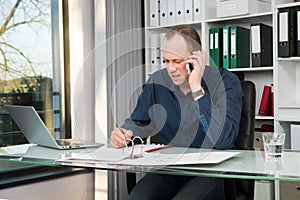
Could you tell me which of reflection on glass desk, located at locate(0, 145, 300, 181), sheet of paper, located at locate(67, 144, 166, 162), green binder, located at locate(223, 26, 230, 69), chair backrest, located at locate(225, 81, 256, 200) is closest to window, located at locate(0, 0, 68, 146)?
green binder, located at locate(223, 26, 230, 69)

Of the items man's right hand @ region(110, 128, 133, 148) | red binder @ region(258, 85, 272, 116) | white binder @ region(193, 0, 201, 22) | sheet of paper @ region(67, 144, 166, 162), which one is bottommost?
sheet of paper @ region(67, 144, 166, 162)

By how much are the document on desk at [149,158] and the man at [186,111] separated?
0.16m

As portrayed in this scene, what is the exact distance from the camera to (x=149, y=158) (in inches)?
56.8

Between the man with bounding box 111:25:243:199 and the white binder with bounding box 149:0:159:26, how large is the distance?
50.6 inches

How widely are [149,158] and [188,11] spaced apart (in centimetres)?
195

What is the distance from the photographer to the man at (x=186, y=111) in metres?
1.74

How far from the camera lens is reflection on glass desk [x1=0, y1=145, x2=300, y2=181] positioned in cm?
116

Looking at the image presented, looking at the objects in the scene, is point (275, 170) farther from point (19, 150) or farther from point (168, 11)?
point (168, 11)

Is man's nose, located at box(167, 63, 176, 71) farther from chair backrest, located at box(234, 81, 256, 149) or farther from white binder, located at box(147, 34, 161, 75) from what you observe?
white binder, located at box(147, 34, 161, 75)

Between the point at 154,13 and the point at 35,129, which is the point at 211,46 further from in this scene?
the point at 35,129

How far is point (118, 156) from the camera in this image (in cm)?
150

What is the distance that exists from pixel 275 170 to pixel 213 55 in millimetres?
1928

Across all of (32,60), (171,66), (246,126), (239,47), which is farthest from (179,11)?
(246,126)

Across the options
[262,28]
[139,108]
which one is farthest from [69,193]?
[262,28]
